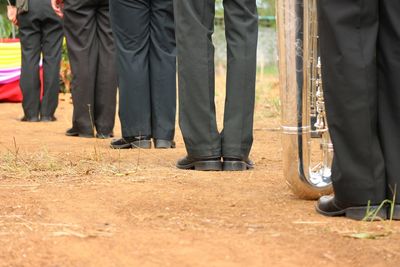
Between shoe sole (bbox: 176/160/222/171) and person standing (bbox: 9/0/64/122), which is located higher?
person standing (bbox: 9/0/64/122)

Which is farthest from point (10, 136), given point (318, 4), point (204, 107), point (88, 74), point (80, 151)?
point (318, 4)

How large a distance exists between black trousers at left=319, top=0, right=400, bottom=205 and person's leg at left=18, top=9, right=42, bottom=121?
5.73 meters

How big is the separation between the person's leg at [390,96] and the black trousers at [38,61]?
572cm

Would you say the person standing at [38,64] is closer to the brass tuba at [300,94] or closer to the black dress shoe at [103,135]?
the black dress shoe at [103,135]

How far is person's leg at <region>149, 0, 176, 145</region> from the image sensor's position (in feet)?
18.1

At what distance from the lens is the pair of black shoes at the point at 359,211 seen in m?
3.13

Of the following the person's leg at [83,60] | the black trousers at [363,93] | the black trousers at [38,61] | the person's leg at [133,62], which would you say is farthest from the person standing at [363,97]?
the black trousers at [38,61]

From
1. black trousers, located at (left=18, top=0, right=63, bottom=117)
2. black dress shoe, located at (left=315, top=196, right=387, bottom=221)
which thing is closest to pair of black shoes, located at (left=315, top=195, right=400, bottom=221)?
black dress shoe, located at (left=315, top=196, right=387, bottom=221)

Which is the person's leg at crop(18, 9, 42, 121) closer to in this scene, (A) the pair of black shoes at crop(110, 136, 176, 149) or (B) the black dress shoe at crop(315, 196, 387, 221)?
(A) the pair of black shoes at crop(110, 136, 176, 149)

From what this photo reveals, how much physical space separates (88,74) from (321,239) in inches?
168

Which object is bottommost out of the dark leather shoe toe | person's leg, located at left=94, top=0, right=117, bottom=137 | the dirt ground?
the dark leather shoe toe

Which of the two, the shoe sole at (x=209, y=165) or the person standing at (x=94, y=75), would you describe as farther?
the person standing at (x=94, y=75)

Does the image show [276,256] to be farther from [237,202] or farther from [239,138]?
[239,138]

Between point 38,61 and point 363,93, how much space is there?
6.03m
